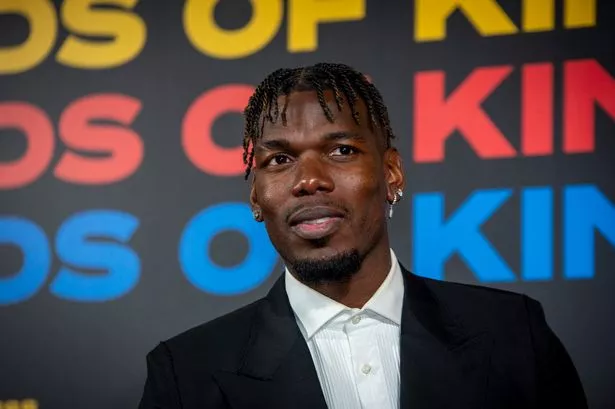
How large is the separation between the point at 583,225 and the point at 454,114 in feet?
1.40

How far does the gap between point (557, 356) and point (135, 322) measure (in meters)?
1.17

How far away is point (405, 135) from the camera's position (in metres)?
2.16

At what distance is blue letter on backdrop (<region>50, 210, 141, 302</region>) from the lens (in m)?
2.27

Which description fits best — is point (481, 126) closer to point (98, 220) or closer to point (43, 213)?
point (98, 220)

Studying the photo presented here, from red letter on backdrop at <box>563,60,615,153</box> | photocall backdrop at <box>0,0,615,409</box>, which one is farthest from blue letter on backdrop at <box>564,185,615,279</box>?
red letter on backdrop at <box>563,60,615,153</box>

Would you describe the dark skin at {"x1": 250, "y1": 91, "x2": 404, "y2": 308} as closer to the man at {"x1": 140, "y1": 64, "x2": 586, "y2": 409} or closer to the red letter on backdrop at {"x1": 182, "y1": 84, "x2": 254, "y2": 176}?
the man at {"x1": 140, "y1": 64, "x2": 586, "y2": 409}

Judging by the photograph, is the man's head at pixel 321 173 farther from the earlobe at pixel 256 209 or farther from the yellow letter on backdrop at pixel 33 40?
the yellow letter on backdrop at pixel 33 40

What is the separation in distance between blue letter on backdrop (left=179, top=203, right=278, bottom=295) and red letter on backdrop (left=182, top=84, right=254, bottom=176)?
0.11 metres

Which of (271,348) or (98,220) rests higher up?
(98,220)

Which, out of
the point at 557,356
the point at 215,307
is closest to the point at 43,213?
the point at 215,307

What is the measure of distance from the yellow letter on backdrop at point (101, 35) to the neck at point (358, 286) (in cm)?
113

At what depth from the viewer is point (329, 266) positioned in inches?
58.1

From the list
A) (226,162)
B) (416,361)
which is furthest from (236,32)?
(416,361)

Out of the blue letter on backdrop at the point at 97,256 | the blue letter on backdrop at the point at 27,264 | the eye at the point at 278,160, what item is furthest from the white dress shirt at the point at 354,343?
the blue letter on backdrop at the point at 27,264
